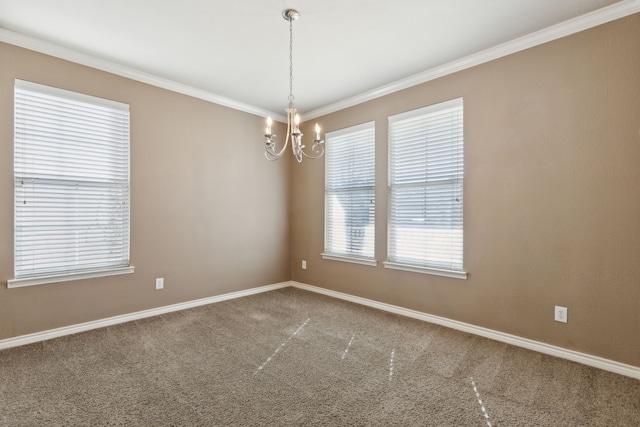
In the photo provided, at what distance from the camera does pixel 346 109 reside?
4230 millimetres

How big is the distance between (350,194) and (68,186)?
3043 mm

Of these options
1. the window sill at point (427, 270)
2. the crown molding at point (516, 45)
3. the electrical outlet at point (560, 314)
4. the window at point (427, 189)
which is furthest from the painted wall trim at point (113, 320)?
the electrical outlet at point (560, 314)

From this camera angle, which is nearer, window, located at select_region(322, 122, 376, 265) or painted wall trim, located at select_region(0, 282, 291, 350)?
painted wall trim, located at select_region(0, 282, 291, 350)

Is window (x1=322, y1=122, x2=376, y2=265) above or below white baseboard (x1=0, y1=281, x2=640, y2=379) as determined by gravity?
above

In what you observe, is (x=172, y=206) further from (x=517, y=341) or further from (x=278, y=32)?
(x=517, y=341)

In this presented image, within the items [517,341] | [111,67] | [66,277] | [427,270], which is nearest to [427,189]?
[427,270]

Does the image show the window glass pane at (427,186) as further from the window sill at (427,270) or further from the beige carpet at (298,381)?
the beige carpet at (298,381)

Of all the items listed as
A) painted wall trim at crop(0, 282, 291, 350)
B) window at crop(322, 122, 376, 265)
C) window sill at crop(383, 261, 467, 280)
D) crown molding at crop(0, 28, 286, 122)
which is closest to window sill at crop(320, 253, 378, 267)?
window at crop(322, 122, 376, 265)

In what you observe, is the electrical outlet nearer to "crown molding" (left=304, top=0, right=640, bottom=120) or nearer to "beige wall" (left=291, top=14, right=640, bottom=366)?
"beige wall" (left=291, top=14, right=640, bottom=366)

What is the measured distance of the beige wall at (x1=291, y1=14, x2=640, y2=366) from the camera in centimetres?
231

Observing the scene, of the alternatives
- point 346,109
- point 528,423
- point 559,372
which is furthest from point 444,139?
point 528,423

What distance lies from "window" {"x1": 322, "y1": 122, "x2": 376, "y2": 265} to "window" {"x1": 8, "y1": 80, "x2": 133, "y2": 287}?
2451 millimetres

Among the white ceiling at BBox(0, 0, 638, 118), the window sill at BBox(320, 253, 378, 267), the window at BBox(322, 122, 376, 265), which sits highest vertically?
the white ceiling at BBox(0, 0, 638, 118)

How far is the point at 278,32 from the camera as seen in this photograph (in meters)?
2.63
